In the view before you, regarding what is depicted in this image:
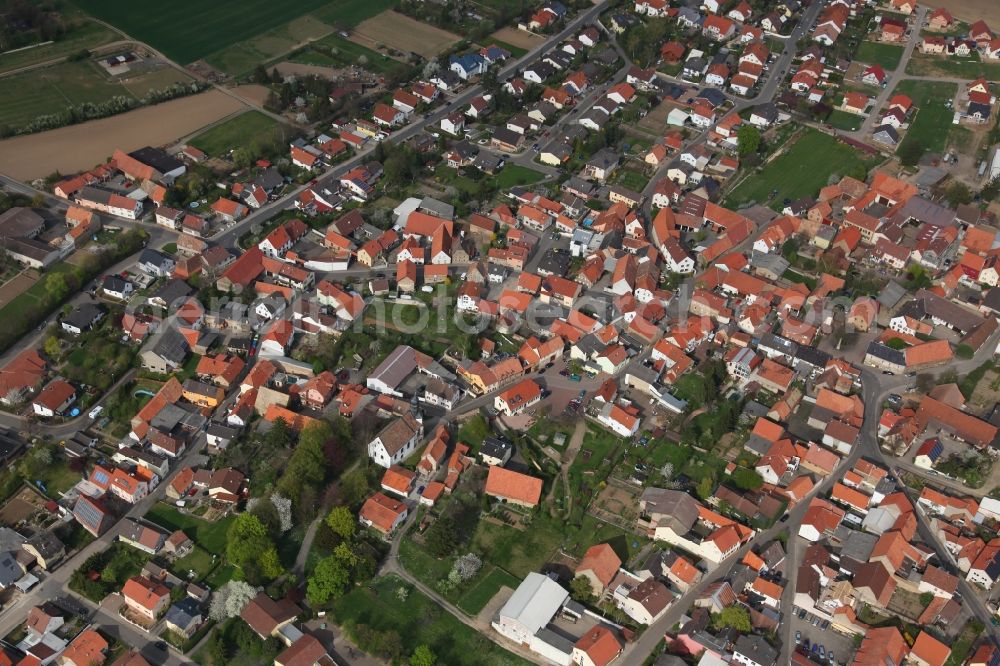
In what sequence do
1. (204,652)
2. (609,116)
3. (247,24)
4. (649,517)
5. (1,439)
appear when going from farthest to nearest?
(247,24)
(609,116)
(1,439)
(649,517)
(204,652)

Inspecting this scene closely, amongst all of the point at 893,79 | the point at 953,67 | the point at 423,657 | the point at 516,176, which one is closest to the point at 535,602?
the point at 423,657

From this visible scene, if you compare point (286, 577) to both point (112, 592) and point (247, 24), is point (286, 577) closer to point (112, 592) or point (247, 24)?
point (112, 592)

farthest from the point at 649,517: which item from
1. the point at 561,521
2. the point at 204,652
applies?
the point at 204,652

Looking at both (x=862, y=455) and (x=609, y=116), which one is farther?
(x=609, y=116)

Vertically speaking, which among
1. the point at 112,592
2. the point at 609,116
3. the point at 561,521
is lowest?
the point at 112,592

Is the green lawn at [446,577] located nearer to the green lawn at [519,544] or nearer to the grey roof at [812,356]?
the green lawn at [519,544]

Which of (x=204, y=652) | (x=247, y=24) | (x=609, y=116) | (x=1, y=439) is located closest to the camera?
(x=204, y=652)

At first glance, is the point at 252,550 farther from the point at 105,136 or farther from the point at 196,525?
the point at 105,136
